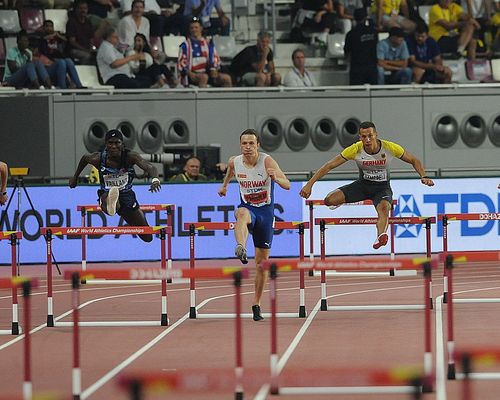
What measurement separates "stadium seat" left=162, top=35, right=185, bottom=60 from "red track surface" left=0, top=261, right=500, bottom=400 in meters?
8.91

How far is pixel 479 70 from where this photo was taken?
1143 inches

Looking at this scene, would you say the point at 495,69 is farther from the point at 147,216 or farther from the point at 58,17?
the point at 58,17

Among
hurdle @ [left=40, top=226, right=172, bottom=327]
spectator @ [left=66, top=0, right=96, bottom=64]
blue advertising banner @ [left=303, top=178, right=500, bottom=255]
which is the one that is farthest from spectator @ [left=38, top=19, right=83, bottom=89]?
hurdle @ [left=40, top=226, right=172, bottom=327]

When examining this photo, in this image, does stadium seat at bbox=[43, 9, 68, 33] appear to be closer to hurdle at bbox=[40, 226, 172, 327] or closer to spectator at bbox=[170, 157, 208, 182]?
spectator at bbox=[170, 157, 208, 182]

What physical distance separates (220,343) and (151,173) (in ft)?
12.2

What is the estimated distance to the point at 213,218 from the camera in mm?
24469

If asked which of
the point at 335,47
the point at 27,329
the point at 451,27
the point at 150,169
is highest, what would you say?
the point at 451,27

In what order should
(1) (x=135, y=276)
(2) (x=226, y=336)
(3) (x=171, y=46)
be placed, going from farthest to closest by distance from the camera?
(3) (x=171, y=46) < (2) (x=226, y=336) < (1) (x=135, y=276)

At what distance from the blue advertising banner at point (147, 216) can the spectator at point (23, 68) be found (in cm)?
259

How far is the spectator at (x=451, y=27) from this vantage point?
2950cm

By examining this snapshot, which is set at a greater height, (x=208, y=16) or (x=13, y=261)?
(x=208, y=16)

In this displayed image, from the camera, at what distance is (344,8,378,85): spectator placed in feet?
90.1

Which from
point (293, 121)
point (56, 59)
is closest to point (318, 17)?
point (293, 121)

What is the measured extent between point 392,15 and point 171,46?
4.97m
